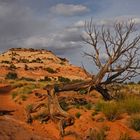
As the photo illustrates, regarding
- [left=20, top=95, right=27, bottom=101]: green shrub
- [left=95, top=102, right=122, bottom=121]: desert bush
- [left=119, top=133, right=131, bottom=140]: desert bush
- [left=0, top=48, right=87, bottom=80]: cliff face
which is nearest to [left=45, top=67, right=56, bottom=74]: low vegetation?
[left=0, top=48, right=87, bottom=80]: cliff face

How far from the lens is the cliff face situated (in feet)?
A: 211

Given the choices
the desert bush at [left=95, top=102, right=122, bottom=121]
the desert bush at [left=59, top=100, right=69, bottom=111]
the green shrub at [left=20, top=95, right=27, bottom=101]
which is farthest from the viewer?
the green shrub at [left=20, top=95, right=27, bottom=101]

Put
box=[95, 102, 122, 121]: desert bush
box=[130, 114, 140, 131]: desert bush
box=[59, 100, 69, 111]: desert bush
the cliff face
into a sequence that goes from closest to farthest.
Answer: box=[130, 114, 140, 131]: desert bush → box=[95, 102, 122, 121]: desert bush → box=[59, 100, 69, 111]: desert bush → the cliff face

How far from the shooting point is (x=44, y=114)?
56.9 ft

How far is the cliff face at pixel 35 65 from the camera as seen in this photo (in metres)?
64.4

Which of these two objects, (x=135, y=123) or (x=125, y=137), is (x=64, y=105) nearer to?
(x=135, y=123)

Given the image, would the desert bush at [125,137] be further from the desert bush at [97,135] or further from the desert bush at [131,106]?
the desert bush at [131,106]

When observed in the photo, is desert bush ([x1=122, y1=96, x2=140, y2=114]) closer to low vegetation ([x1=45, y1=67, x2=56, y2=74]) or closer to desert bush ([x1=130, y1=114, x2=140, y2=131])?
desert bush ([x1=130, y1=114, x2=140, y2=131])

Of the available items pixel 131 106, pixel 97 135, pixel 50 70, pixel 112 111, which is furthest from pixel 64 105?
pixel 50 70

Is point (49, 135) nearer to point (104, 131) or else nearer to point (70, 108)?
point (104, 131)

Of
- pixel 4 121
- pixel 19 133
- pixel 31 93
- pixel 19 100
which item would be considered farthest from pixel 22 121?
pixel 31 93

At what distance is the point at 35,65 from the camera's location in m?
72.8

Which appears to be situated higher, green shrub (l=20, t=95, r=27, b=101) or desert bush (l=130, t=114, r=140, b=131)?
green shrub (l=20, t=95, r=27, b=101)

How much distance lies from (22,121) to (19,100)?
765 cm
